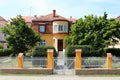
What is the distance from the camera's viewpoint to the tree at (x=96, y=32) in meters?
38.2

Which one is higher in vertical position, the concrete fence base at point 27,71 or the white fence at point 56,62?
the white fence at point 56,62

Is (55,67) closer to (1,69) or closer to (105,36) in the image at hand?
(1,69)

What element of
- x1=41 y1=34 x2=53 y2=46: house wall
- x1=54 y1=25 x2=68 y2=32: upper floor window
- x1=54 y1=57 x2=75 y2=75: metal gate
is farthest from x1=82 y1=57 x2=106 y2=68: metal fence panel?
x1=41 y1=34 x2=53 y2=46: house wall

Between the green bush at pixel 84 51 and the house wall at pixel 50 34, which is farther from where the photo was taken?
the house wall at pixel 50 34

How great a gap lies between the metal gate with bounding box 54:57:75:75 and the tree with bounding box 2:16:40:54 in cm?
1215

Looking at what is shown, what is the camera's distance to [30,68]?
2805 centimetres

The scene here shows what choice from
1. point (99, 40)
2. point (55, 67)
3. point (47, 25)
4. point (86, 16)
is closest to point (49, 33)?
point (47, 25)

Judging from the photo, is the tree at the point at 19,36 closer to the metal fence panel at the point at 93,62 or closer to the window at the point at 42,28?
the metal fence panel at the point at 93,62

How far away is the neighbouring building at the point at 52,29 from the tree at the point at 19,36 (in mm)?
16631

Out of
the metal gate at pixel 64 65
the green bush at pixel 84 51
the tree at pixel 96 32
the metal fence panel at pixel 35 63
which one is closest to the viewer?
the metal fence panel at pixel 35 63

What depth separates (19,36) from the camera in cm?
4016

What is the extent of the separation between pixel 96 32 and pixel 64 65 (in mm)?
11173

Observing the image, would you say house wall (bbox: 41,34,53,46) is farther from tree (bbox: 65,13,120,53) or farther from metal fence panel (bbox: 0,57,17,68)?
metal fence panel (bbox: 0,57,17,68)

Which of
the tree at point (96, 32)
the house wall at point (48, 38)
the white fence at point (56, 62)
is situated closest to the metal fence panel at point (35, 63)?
the white fence at point (56, 62)
